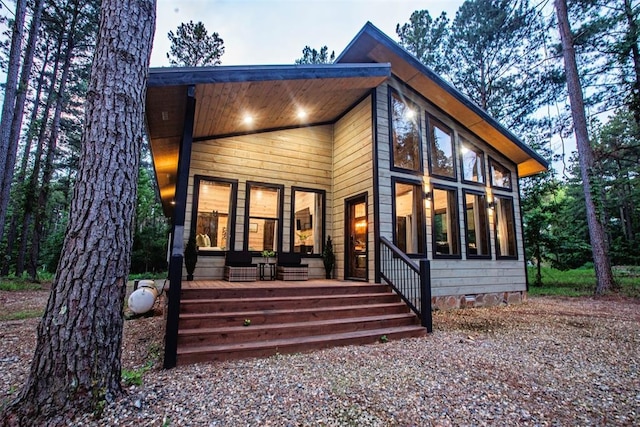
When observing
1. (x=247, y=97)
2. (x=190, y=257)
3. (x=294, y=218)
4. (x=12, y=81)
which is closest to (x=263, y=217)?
(x=294, y=218)

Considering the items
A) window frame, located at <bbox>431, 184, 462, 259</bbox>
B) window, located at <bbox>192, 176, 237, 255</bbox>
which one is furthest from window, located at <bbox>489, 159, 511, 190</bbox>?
window, located at <bbox>192, 176, 237, 255</bbox>

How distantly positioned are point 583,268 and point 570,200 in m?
4.69

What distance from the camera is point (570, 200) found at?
2033 cm

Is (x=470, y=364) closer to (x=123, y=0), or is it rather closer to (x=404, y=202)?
(x=404, y=202)

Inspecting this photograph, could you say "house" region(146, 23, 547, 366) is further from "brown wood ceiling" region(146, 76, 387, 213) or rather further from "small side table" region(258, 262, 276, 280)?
"small side table" region(258, 262, 276, 280)

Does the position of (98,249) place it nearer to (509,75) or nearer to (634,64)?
(509,75)

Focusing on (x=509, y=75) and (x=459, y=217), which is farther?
(x=509, y=75)

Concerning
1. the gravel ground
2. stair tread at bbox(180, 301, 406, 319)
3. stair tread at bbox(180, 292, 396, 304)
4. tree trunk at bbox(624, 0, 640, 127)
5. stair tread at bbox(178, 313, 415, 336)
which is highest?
tree trunk at bbox(624, 0, 640, 127)

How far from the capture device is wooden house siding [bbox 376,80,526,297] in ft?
20.5

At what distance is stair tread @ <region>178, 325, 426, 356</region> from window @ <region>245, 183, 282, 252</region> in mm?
3298

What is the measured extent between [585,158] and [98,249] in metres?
11.8

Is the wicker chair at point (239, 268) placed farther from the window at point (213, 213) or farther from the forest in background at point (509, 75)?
the forest in background at point (509, 75)

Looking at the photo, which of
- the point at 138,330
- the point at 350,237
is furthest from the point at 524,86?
the point at 138,330

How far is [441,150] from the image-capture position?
24.4 ft
